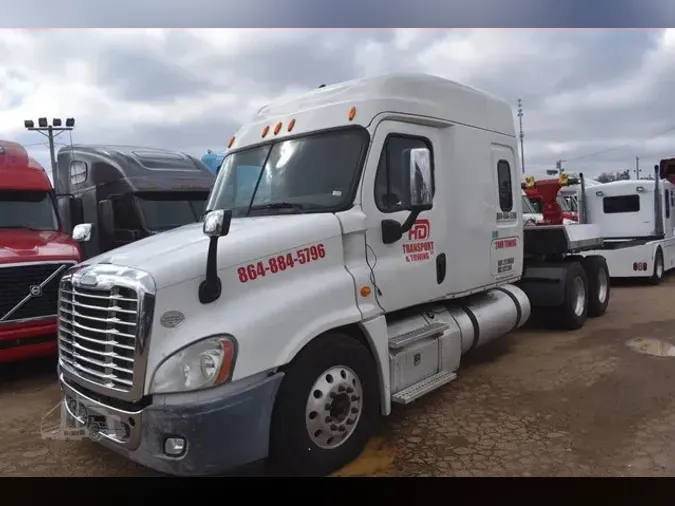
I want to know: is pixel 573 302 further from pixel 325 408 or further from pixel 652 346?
pixel 325 408

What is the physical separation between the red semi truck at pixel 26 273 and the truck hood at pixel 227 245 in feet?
10.0

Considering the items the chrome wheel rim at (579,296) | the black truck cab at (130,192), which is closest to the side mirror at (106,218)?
the black truck cab at (130,192)

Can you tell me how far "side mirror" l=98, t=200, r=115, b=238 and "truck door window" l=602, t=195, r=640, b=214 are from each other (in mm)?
11655

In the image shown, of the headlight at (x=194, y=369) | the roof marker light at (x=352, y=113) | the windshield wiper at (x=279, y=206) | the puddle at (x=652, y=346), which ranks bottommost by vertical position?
the puddle at (x=652, y=346)

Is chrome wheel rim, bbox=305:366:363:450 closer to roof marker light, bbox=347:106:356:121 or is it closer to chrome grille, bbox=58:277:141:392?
chrome grille, bbox=58:277:141:392

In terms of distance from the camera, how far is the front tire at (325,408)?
3598 millimetres

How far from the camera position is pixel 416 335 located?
490 centimetres

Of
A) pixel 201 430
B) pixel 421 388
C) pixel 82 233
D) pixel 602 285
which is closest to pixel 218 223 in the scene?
pixel 201 430

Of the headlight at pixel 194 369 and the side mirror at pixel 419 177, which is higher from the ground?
the side mirror at pixel 419 177

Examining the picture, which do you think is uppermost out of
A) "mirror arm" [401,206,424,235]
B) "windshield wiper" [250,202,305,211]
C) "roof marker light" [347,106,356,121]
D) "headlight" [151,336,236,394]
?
"roof marker light" [347,106,356,121]

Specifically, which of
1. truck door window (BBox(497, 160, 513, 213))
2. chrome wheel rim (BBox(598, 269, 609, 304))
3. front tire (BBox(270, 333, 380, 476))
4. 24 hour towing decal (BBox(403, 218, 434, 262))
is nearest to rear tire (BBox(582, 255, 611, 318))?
chrome wheel rim (BBox(598, 269, 609, 304))

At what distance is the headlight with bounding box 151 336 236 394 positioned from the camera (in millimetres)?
3285

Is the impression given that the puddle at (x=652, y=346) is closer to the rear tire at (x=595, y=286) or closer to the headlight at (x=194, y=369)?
the rear tire at (x=595, y=286)
